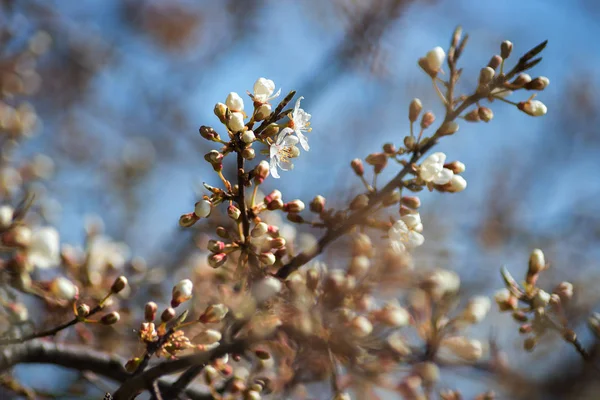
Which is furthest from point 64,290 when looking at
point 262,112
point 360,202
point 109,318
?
point 360,202

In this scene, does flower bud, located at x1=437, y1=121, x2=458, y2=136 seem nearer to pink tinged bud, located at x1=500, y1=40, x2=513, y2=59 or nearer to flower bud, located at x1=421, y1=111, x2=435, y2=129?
flower bud, located at x1=421, y1=111, x2=435, y2=129

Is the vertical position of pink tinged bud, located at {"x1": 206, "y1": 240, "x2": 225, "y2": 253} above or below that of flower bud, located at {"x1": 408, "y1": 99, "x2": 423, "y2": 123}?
below

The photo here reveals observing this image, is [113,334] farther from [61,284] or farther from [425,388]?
[425,388]

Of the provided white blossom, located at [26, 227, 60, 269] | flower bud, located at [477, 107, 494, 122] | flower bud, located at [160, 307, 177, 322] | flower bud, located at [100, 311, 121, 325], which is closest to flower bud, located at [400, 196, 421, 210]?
flower bud, located at [477, 107, 494, 122]

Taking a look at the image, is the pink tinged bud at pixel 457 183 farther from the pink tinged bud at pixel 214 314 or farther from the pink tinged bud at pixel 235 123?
the pink tinged bud at pixel 214 314

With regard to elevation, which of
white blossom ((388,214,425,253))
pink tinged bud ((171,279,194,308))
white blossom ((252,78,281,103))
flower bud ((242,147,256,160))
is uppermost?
white blossom ((252,78,281,103))

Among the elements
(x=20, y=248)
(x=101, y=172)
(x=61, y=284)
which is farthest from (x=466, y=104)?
(x=101, y=172)

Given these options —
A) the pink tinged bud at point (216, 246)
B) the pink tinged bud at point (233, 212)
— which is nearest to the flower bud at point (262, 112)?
the pink tinged bud at point (233, 212)
